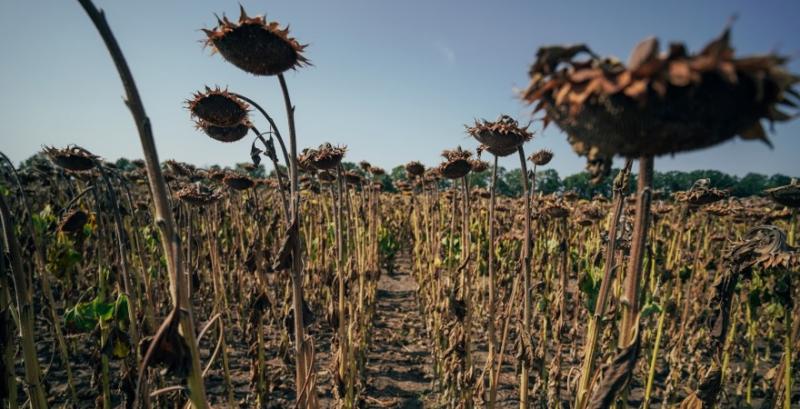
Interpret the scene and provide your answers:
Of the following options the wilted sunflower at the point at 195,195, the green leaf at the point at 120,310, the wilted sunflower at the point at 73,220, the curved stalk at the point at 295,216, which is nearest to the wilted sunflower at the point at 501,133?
the curved stalk at the point at 295,216

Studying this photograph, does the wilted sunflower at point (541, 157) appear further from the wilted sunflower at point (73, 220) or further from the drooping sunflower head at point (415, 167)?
the wilted sunflower at point (73, 220)

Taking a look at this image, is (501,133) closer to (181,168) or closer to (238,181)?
(238,181)

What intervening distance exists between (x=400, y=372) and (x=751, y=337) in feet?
15.5

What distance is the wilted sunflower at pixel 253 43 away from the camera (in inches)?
62.8

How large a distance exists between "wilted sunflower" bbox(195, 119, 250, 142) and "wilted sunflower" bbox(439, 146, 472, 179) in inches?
74.3

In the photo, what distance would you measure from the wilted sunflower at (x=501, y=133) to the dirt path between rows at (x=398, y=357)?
125 inches


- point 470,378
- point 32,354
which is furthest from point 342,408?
point 32,354

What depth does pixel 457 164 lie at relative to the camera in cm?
348

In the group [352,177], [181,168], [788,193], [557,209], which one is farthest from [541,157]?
[181,168]

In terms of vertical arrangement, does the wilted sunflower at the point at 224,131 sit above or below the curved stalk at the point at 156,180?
above

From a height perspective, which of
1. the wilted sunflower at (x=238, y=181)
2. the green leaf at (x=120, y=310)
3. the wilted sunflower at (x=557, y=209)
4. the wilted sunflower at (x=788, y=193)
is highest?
the wilted sunflower at (x=238, y=181)

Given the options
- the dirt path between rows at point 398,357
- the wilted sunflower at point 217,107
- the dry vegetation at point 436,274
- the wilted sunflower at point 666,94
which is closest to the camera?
the wilted sunflower at point 666,94

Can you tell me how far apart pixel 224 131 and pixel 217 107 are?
278 millimetres

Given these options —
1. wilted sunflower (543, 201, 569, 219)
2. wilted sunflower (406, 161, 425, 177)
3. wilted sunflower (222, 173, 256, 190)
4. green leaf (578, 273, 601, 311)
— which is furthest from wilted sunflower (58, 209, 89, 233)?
wilted sunflower (543, 201, 569, 219)
